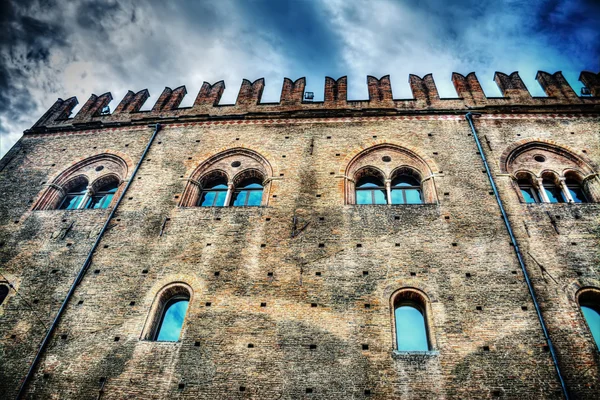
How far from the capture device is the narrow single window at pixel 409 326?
23.7 ft

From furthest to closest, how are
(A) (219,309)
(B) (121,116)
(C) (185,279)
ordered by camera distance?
(B) (121,116), (C) (185,279), (A) (219,309)

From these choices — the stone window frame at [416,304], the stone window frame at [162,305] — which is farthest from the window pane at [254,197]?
the stone window frame at [416,304]

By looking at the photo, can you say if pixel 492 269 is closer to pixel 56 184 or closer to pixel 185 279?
pixel 185 279

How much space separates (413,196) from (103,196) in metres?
9.03

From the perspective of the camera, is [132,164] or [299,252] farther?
[132,164]

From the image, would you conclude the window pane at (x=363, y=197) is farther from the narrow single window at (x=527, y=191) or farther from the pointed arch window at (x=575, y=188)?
the pointed arch window at (x=575, y=188)

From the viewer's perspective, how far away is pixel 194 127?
12391mm

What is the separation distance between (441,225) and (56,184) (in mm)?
11051

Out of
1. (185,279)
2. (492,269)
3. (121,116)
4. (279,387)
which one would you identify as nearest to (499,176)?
(492,269)

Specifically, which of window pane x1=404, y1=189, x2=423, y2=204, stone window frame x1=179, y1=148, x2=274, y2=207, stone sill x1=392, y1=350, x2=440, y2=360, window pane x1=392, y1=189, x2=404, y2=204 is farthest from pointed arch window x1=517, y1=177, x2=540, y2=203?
stone window frame x1=179, y1=148, x2=274, y2=207

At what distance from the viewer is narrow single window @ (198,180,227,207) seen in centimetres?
1055

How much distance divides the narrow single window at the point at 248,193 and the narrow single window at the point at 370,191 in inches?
110

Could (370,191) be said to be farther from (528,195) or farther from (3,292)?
(3,292)

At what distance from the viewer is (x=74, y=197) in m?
Answer: 11.3
